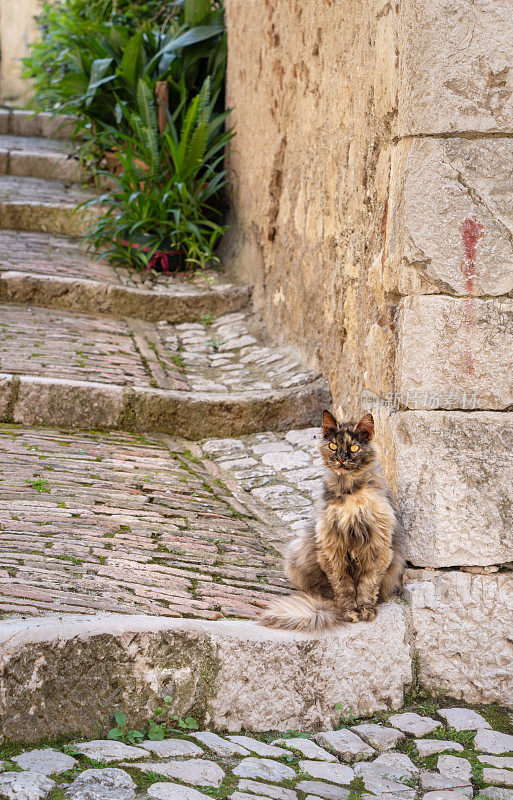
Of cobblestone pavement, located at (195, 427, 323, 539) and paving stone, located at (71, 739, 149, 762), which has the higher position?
cobblestone pavement, located at (195, 427, 323, 539)

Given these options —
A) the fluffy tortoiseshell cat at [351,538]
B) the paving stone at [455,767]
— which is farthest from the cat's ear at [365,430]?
the paving stone at [455,767]

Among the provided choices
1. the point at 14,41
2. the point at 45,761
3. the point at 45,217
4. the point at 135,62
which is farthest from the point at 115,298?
the point at 14,41

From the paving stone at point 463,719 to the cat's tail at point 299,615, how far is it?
458mm

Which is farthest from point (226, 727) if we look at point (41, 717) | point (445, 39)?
point (445, 39)

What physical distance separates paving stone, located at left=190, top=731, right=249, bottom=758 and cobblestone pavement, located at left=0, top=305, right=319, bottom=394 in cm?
266

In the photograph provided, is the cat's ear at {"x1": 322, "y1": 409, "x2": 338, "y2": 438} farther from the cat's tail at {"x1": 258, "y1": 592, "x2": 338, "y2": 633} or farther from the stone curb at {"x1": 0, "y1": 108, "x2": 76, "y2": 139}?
the stone curb at {"x1": 0, "y1": 108, "x2": 76, "y2": 139}

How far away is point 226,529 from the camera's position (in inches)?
140

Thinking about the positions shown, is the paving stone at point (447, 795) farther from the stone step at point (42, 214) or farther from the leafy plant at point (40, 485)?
the stone step at point (42, 214)

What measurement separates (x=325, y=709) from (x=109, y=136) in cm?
660

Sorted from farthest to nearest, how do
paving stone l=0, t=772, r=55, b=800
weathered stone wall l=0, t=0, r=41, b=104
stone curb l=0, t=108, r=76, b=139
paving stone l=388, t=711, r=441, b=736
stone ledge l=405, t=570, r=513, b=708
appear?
weathered stone wall l=0, t=0, r=41, b=104, stone curb l=0, t=108, r=76, b=139, stone ledge l=405, t=570, r=513, b=708, paving stone l=388, t=711, r=441, b=736, paving stone l=0, t=772, r=55, b=800

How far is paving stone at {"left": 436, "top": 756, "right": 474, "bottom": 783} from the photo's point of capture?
2340 millimetres

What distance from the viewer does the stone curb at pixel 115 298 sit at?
611 centimetres

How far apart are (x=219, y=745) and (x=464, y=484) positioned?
1145mm

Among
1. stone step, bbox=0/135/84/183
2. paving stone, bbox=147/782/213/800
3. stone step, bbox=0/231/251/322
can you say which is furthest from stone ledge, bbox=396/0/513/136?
stone step, bbox=0/135/84/183
